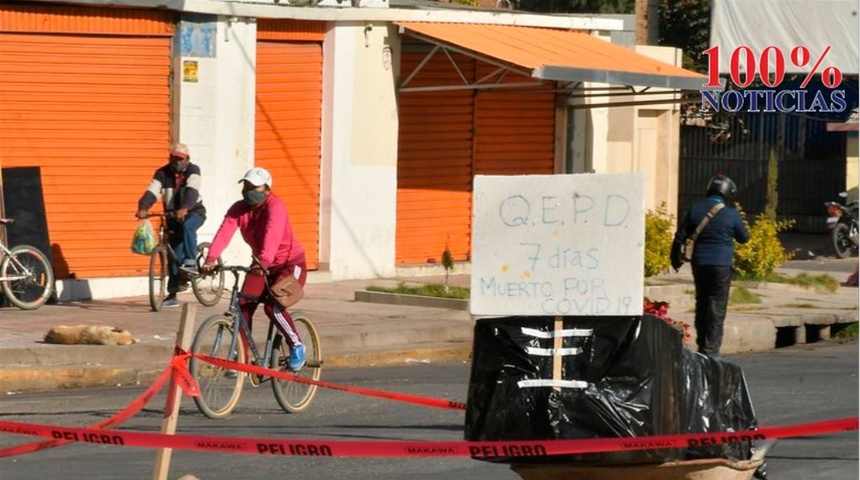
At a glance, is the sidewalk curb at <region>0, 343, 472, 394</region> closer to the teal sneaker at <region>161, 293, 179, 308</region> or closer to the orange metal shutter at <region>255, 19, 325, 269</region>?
the teal sneaker at <region>161, 293, 179, 308</region>

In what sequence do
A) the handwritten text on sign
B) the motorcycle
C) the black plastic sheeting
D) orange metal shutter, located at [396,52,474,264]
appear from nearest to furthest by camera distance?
the black plastic sheeting < the handwritten text on sign < orange metal shutter, located at [396,52,474,264] < the motorcycle

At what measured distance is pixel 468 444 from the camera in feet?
22.7

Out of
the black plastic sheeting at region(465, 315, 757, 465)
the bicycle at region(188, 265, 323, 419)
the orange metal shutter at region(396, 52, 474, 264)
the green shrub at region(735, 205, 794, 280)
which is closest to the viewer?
the black plastic sheeting at region(465, 315, 757, 465)

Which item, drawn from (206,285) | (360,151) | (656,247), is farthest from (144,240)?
(656,247)

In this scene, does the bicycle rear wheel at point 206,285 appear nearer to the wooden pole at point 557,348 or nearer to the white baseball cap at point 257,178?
the white baseball cap at point 257,178

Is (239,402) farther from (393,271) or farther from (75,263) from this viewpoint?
(393,271)

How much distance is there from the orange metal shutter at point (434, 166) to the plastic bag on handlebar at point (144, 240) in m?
5.46

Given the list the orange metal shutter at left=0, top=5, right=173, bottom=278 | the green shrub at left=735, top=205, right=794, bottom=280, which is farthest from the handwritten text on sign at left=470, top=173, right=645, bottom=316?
the green shrub at left=735, top=205, right=794, bottom=280

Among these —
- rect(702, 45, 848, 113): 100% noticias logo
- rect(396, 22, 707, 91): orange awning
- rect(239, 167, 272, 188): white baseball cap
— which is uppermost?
rect(702, 45, 848, 113): 100% noticias logo

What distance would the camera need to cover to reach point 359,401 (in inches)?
490

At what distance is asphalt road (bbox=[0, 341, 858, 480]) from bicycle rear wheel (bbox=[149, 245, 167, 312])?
3.06m

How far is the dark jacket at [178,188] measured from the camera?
56.5ft

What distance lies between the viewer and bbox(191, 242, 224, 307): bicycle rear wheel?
57.8ft

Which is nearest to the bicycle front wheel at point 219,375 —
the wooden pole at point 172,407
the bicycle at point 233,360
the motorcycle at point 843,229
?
the bicycle at point 233,360
